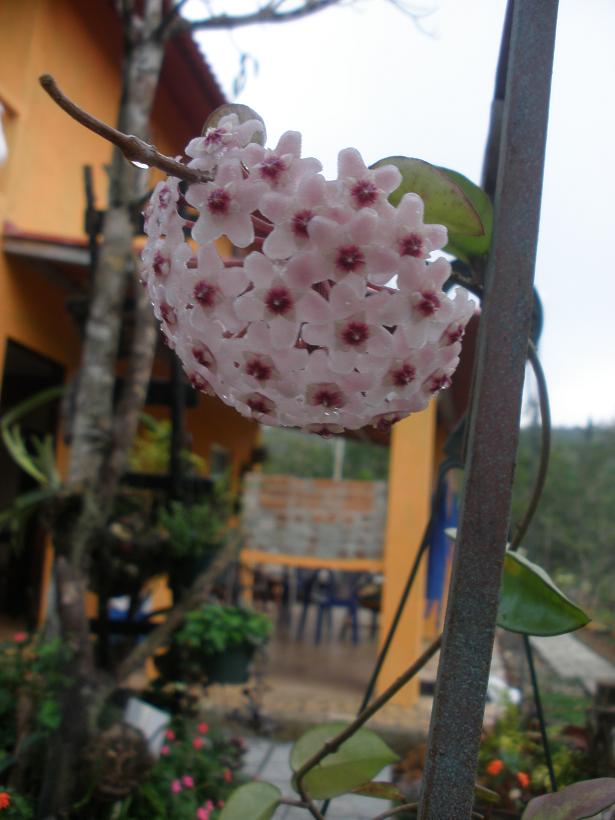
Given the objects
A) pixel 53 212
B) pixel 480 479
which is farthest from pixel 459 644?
pixel 53 212

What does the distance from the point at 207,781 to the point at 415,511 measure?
10.7ft

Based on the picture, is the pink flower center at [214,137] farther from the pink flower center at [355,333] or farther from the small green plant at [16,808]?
the small green plant at [16,808]

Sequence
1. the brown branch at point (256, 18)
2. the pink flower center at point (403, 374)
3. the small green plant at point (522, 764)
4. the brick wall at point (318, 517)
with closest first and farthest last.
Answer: the pink flower center at point (403, 374) → the small green plant at point (522, 764) → the brown branch at point (256, 18) → the brick wall at point (318, 517)

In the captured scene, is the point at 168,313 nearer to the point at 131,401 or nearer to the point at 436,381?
the point at 436,381

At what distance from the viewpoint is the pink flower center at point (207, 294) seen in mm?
639

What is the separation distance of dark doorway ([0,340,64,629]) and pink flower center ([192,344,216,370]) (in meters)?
4.13

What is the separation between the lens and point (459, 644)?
0.57 m

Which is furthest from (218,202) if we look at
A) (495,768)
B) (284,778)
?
(284,778)

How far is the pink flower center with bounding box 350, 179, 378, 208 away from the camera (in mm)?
595

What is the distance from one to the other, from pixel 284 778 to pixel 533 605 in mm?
2932

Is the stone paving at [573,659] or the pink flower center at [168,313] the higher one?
the pink flower center at [168,313]

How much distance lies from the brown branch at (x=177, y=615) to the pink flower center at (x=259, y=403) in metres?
1.96

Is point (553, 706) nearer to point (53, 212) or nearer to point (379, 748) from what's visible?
point (379, 748)

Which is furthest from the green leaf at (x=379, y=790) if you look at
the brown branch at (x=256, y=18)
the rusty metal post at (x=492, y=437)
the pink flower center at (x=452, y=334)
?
the brown branch at (x=256, y=18)
